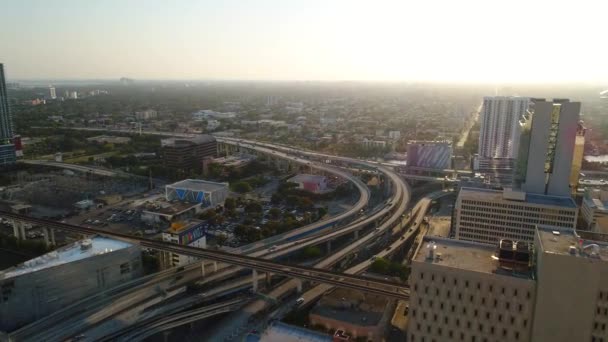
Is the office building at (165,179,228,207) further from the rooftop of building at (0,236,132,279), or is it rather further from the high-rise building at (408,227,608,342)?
the high-rise building at (408,227,608,342)

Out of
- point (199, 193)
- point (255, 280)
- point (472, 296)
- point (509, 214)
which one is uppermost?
point (472, 296)

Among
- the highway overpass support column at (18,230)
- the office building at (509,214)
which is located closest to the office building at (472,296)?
the office building at (509,214)

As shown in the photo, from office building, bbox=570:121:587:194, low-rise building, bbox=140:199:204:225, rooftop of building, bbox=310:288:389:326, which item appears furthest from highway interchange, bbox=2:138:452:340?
office building, bbox=570:121:587:194

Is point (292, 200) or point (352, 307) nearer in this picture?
point (352, 307)

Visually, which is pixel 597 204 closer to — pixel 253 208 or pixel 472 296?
pixel 472 296

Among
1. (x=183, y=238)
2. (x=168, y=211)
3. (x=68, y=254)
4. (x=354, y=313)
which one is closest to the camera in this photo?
(x=354, y=313)

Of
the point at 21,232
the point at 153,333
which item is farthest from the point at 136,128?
the point at 153,333

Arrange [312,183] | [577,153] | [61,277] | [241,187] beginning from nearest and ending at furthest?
[61,277], [577,153], [312,183], [241,187]

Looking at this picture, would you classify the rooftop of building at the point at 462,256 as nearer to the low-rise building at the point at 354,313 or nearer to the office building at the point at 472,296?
the office building at the point at 472,296

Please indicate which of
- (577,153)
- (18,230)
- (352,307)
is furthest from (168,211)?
(577,153)
